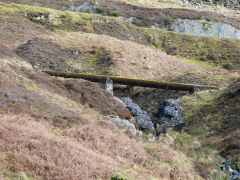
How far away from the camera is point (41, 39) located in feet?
160

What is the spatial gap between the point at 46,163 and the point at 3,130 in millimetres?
2829

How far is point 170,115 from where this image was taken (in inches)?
948

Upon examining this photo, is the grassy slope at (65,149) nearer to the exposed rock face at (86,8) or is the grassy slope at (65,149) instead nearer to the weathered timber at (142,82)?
the weathered timber at (142,82)

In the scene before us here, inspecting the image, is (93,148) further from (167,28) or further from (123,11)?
(123,11)

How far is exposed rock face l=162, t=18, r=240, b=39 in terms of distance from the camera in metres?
78.3

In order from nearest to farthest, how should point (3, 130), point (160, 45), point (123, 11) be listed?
point (3, 130), point (160, 45), point (123, 11)

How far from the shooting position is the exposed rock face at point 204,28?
78.3 meters

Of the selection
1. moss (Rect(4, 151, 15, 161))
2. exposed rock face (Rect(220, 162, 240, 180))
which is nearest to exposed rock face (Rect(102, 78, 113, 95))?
exposed rock face (Rect(220, 162, 240, 180))

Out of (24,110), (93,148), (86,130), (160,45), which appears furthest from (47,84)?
(160,45)

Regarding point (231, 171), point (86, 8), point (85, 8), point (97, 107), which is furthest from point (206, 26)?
point (231, 171)

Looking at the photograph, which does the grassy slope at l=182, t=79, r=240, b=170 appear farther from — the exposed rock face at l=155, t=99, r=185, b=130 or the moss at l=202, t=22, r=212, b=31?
the moss at l=202, t=22, r=212, b=31

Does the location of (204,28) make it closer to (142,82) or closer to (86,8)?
(86,8)

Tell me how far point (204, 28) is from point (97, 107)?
69005 millimetres

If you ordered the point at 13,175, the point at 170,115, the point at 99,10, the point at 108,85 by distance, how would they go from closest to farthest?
1. the point at 13,175
2. the point at 170,115
3. the point at 108,85
4. the point at 99,10
